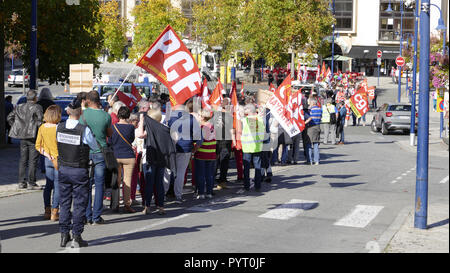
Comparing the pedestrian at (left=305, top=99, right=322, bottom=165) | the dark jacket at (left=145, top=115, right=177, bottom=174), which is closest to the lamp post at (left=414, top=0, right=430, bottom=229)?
the dark jacket at (left=145, top=115, right=177, bottom=174)

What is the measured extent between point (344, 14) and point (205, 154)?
3041 inches

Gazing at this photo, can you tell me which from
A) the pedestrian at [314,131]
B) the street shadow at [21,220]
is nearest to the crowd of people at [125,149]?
the street shadow at [21,220]

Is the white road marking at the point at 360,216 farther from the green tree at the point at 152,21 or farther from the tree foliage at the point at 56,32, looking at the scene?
the green tree at the point at 152,21

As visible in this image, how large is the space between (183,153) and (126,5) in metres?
79.5

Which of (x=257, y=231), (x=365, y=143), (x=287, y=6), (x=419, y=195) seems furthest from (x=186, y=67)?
(x=287, y=6)

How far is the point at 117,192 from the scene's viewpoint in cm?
1191

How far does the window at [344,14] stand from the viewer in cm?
8775

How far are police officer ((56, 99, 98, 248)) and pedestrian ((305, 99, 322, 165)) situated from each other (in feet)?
36.3

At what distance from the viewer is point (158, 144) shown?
11664 mm

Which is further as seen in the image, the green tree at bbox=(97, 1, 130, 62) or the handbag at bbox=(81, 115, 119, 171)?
the green tree at bbox=(97, 1, 130, 62)

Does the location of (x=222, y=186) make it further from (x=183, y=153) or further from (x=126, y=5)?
(x=126, y=5)

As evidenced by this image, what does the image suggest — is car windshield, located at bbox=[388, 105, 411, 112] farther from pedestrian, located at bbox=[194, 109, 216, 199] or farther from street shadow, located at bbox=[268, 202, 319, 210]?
pedestrian, located at bbox=[194, 109, 216, 199]

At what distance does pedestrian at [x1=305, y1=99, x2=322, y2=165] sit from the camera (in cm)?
1970

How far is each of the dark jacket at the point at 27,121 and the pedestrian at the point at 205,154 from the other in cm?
310
